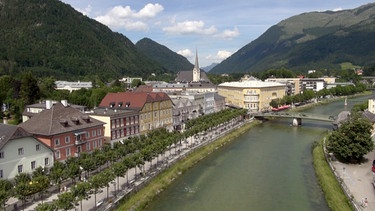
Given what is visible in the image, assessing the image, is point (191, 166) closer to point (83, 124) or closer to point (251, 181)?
point (251, 181)

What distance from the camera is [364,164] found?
3959 centimetres

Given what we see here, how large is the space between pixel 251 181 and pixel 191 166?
8147 mm

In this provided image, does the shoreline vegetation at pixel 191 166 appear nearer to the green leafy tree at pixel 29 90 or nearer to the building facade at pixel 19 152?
the building facade at pixel 19 152

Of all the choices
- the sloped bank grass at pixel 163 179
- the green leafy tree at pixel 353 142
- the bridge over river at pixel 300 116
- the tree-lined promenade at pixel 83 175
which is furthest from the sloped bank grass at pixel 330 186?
the bridge over river at pixel 300 116

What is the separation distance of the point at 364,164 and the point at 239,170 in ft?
44.0

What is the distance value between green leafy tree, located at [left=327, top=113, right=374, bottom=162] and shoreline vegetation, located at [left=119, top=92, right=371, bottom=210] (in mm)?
2302

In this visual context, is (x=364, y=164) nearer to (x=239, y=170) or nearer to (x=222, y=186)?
(x=239, y=170)

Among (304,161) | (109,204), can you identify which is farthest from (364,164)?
(109,204)

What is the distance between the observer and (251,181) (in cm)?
3719

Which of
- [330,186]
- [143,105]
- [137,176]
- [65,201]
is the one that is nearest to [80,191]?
[65,201]

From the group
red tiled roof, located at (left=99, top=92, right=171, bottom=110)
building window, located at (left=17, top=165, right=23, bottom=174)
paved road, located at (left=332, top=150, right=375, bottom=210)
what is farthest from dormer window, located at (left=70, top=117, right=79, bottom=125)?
paved road, located at (left=332, top=150, right=375, bottom=210)

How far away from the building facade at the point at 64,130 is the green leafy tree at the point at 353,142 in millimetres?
27213

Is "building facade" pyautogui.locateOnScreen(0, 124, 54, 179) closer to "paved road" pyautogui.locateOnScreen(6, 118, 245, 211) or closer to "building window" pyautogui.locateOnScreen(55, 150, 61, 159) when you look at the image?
"building window" pyautogui.locateOnScreen(55, 150, 61, 159)

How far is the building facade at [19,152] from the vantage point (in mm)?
30688
